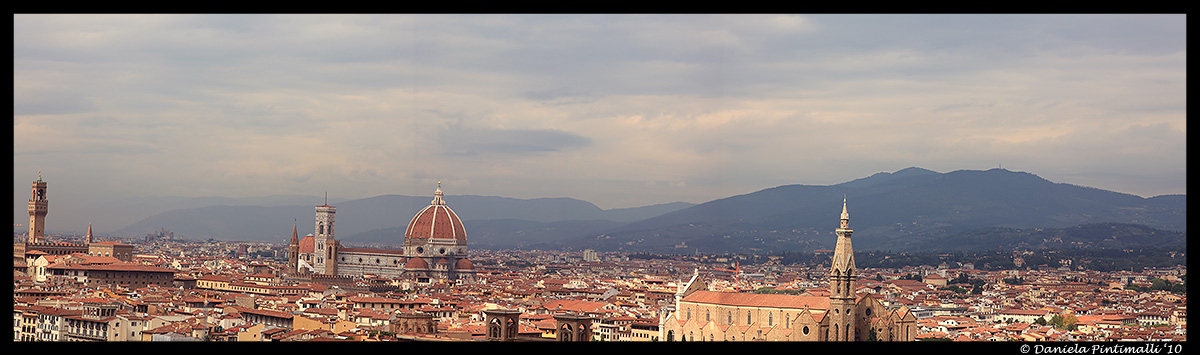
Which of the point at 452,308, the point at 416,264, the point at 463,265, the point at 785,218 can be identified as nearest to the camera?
the point at 452,308

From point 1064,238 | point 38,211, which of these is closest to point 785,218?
point 1064,238

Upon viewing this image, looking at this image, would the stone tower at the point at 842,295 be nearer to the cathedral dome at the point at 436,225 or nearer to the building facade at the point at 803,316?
the building facade at the point at 803,316

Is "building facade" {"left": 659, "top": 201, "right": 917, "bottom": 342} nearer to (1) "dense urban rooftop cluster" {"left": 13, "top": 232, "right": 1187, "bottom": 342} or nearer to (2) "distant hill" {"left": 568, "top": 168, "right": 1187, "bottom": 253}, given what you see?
(1) "dense urban rooftop cluster" {"left": 13, "top": 232, "right": 1187, "bottom": 342}

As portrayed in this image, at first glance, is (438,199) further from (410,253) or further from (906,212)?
(906,212)

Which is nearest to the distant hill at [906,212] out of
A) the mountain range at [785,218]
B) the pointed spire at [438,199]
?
the mountain range at [785,218]

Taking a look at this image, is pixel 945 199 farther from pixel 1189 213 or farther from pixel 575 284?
pixel 1189 213

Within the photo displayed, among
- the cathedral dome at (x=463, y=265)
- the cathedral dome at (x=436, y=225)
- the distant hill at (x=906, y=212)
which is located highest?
the distant hill at (x=906, y=212)
